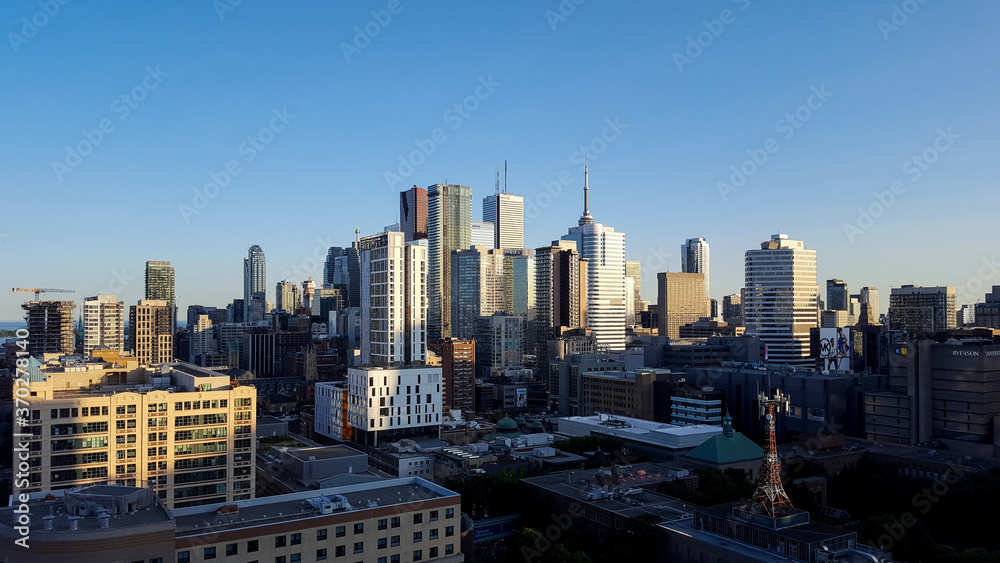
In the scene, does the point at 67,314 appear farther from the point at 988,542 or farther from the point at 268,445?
the point at 988,542

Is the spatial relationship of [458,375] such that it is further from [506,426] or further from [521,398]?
[506,426]

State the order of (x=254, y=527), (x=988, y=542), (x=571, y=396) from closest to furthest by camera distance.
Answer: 1. (x=254, y=527)
2. (x=988, y=542)
3. (x=571, y=396)

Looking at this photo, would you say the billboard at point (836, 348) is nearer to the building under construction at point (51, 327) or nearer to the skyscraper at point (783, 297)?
the skyscraper at point (783, 297)

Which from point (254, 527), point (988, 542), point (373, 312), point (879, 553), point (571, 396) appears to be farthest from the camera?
point (571, 396)

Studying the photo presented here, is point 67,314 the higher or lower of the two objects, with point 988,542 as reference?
higher

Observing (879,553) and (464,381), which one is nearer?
(879,553)

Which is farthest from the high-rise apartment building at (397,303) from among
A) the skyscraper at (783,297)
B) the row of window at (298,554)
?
the skyscraper at (783,297)

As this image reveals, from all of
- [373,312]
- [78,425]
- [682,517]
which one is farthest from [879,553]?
[373,312]

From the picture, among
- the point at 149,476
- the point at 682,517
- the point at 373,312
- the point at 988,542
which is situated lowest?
the point at 988,542
